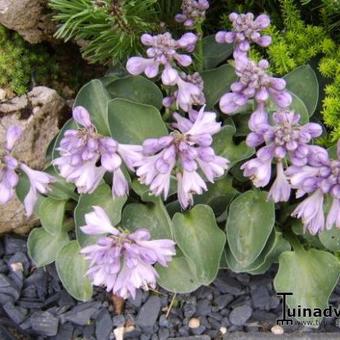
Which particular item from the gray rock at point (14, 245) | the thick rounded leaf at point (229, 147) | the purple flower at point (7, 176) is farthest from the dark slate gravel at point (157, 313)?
the purple flower at point (7, 176)

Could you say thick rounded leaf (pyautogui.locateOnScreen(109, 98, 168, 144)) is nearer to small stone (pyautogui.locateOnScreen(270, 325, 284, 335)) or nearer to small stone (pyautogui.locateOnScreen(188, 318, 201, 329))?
small stone (pyautogui.locateOnScreen(188, 318, 201, 329))

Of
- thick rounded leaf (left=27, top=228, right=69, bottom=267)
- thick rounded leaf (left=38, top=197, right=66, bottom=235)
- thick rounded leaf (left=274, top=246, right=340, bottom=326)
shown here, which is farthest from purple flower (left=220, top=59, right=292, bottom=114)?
thick rounded leaf (left=27, top=228, right=69, bottom=267)

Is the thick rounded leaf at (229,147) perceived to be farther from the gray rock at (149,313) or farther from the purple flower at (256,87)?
the gray rock at (149,313)

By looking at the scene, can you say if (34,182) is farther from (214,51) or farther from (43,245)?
(214,51)

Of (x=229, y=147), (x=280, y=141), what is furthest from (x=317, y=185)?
(x=229, y=147)

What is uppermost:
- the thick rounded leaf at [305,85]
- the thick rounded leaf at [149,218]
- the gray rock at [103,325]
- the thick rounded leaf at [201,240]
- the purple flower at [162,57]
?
the purple flower at [162,57]

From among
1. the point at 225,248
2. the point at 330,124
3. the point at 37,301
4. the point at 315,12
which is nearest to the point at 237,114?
the point at 330,124
